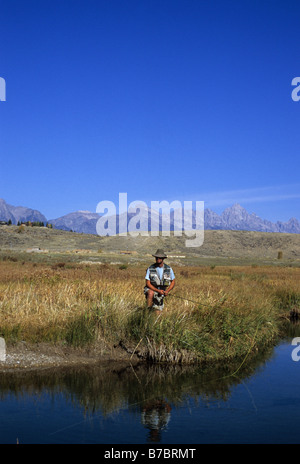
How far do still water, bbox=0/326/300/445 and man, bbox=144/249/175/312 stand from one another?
1.88 metres

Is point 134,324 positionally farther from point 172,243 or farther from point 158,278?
point 172,243

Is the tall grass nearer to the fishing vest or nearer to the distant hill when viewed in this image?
the fishing vest

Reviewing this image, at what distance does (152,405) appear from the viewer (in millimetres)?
10148

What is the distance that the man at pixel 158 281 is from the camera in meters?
13.5

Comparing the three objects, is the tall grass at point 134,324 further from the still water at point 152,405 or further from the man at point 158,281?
the still water at point 152,405

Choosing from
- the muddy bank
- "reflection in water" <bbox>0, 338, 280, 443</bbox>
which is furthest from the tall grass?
"reflection in water" <bbox>0, 338, 280, 443</bbox>

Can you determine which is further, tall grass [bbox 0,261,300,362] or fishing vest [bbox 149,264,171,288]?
fishing vest [bbox 149,264,171,288]

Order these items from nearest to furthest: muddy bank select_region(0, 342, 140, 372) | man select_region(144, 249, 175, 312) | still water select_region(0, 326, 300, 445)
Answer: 1. still water select_region(0, 326, 300, 445)
2. muddy bank select_region(0, 342, 140, 372)
3. man select_region(144, 249, 175, 312)

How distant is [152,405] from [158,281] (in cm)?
413

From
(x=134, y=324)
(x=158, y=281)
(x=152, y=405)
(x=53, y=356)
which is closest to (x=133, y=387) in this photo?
(x=152, y=405)

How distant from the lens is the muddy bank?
12.5 meters
